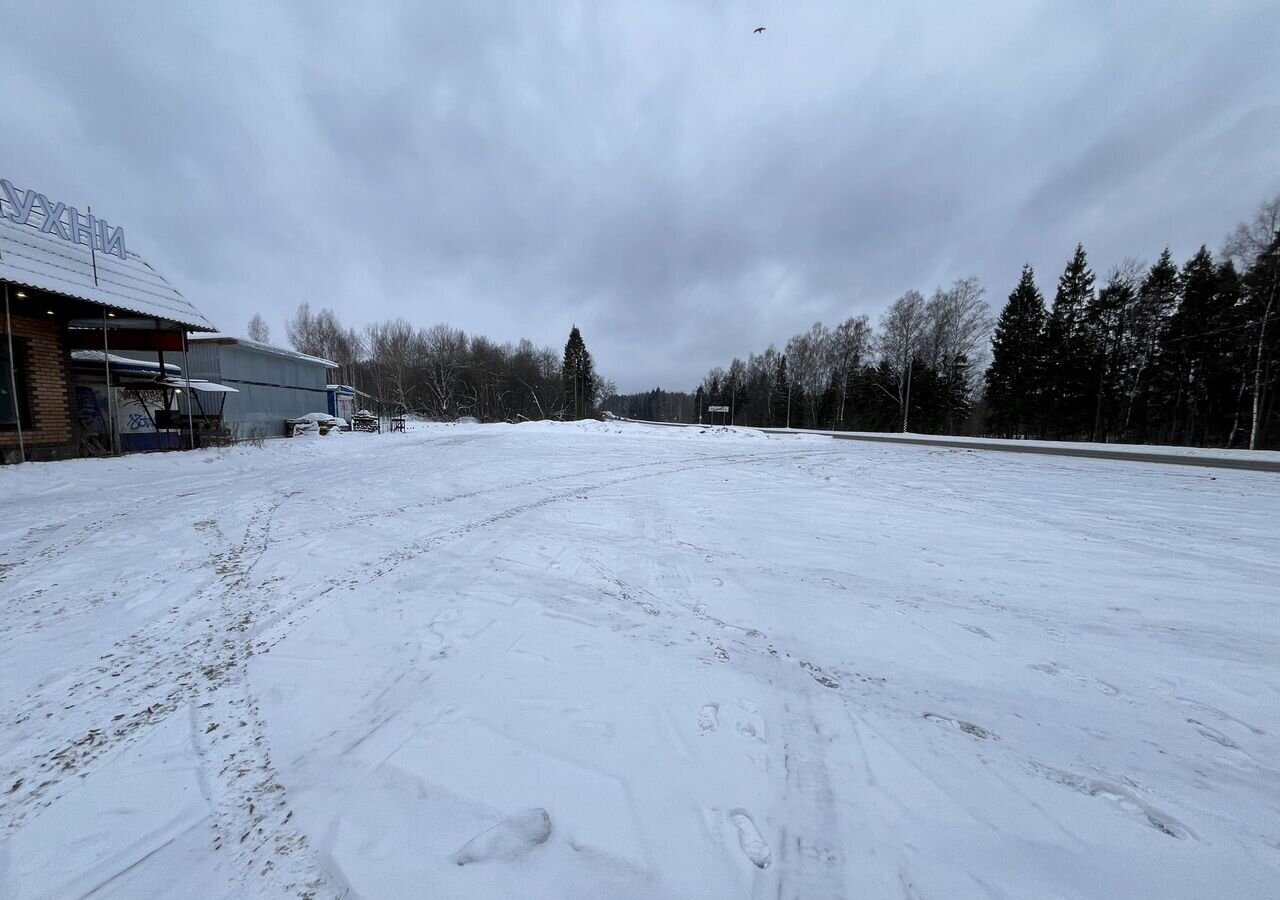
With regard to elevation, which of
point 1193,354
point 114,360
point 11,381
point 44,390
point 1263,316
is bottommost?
point 44,390

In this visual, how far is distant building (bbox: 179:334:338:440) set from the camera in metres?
22.8

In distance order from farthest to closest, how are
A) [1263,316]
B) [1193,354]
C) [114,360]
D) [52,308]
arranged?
[1193,354] < [1263,316] < [114,360] < [52,308]

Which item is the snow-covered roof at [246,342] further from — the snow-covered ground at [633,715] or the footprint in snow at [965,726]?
the footprint in snow at [965,726]

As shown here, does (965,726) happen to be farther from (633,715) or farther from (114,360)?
(114,360)

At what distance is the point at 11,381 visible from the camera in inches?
408

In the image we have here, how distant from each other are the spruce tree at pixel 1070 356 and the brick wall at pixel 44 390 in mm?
50080

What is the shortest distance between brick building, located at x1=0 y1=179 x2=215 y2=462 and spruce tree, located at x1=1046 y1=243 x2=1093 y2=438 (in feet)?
157

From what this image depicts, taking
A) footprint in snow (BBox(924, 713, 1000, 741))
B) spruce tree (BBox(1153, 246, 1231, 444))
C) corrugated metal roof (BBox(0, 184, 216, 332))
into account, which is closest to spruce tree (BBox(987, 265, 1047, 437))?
spruce tree (BBox(1153, 246, 1231, 444))

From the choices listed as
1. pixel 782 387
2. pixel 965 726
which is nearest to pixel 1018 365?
pixel 782 387

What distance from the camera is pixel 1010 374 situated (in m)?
35.8

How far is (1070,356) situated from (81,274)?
49.9 m

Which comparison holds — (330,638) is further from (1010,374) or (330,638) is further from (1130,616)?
(1010,374)

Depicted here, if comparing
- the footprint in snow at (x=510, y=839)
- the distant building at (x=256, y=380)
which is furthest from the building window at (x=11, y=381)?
the footprint in snow at (x=510, y=839)

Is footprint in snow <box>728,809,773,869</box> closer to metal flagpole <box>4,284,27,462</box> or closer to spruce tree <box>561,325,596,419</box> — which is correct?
metal flagpole <box>4,284,27,462</box>
